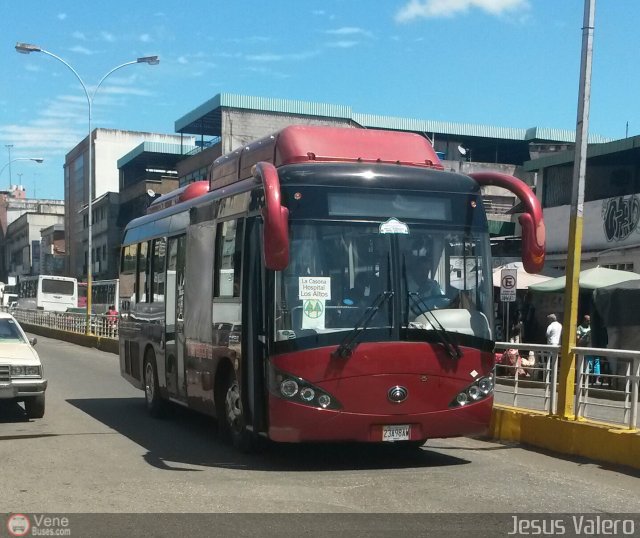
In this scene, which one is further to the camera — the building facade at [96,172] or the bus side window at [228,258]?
the building facade at [96,172]

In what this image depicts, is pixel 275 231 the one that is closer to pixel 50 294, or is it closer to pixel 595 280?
pixel 595 280

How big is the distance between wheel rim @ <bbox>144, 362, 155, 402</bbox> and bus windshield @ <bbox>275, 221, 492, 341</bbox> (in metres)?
5.58

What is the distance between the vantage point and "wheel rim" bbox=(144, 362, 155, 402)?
13539 millimetres

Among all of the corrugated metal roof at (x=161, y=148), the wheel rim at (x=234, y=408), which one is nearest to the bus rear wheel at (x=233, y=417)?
the wheel rim at (x=234, y=408)

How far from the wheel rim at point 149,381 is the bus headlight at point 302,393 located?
17.8 feet

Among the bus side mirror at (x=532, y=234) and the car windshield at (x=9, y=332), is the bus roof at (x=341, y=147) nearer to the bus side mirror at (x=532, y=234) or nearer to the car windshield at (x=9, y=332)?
the bus side mirror at (x=532, y=234)

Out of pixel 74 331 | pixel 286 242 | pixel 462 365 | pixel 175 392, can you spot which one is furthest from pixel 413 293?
pixel 74 331

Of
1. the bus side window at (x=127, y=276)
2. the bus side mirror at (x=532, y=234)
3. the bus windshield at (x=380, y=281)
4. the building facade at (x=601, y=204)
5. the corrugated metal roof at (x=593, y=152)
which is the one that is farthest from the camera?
the corrugated metal roof at (x=593, y=152)

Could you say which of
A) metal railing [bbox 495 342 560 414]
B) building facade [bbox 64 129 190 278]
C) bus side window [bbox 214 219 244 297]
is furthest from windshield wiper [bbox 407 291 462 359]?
building facade [bbox 64 129 190 278]

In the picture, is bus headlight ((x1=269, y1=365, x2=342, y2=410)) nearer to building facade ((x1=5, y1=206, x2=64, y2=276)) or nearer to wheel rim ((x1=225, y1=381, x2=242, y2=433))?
wheel rim ((x1=225, y1=381, x2=242, y2=433))

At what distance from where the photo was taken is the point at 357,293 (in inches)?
340

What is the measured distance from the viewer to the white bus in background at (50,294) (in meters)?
55.8

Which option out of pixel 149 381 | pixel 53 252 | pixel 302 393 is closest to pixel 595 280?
pixel 149 381

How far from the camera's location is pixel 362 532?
6402 mm
